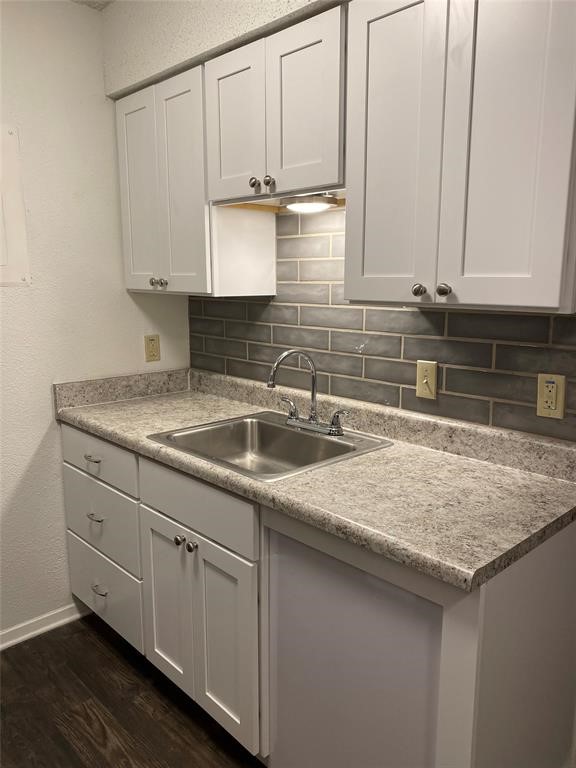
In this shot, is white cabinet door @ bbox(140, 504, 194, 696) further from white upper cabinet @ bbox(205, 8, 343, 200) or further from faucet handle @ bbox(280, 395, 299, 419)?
white upper cabinet @ bbox(205, 8, 343, 200)

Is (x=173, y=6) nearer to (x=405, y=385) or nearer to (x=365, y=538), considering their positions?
(x=405, y=385)

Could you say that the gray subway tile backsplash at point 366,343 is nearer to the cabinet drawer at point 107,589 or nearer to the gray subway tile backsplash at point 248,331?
the gray subway tile backsplash at point 248,331

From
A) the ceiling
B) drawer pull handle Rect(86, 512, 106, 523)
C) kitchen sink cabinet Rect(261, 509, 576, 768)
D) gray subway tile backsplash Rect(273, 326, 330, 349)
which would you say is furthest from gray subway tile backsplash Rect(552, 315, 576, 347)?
the ceiling

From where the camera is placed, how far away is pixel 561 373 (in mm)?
1511

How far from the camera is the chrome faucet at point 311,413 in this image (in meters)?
1.88

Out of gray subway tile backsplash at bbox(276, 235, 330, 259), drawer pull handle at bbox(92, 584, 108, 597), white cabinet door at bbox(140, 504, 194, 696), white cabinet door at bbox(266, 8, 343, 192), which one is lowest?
drawer pull handle at bbox(92, 584, 108, 597)

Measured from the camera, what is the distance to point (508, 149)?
1.24 m

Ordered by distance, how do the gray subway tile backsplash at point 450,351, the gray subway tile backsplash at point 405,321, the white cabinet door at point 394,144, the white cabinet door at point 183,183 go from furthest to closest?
the white cabinet door at point 183,183
the gray subway tile backsplash at point 405,321
the gray subway tile backsplash at point 450,351
the white cabinet door at point 394,144

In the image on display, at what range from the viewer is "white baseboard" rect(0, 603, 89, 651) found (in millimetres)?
2312

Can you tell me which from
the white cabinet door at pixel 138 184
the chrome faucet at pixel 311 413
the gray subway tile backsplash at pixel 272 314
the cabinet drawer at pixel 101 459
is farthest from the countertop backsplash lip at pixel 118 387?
the chrome faucet at pixel 311 413

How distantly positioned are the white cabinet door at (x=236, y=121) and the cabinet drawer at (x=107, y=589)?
137 cm

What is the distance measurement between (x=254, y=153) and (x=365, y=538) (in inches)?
46.8

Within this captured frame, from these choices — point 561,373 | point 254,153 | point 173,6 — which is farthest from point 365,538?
point 173,6

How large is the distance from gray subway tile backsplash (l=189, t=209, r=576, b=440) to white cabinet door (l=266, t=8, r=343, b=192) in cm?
37
